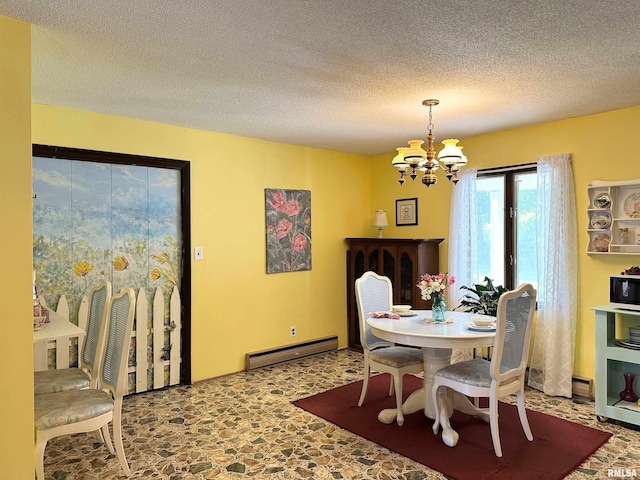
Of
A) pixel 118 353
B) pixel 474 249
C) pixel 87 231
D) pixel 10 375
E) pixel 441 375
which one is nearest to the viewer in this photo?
pixel 10 375

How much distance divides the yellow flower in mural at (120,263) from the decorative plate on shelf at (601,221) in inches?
154

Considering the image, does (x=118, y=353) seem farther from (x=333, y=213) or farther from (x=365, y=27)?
(x=333, y=213)

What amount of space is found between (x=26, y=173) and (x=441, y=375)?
266 centimetres

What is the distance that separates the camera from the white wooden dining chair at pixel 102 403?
230 cm

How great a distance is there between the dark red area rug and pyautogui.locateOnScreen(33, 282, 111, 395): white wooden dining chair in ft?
5.24

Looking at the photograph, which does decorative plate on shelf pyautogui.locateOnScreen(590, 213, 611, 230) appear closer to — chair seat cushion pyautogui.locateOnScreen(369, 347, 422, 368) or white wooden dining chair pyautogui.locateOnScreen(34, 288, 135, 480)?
chair seat cushion pyautogui.locateOnScreen(369, 347, 422, 368)

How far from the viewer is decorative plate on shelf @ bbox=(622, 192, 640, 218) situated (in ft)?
11.6

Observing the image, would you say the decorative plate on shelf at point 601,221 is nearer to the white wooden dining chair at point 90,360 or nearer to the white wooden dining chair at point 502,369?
the white wooden dining chair at point 502,369

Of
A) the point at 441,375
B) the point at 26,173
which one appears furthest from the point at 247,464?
the point at 26,173

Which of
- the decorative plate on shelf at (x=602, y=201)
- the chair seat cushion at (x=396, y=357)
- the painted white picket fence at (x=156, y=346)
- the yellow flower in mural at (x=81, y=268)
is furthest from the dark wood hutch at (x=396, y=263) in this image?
the yellow flower in mural at (x=81, y=268)

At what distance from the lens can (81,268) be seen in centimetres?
363

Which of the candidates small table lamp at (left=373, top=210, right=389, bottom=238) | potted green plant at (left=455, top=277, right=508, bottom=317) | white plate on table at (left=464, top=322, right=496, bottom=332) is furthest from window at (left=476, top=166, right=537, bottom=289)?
white plate on table at (left=464, top=322, right=496, bottom=332)

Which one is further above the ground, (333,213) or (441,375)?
(333,213)

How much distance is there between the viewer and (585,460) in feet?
8.97
